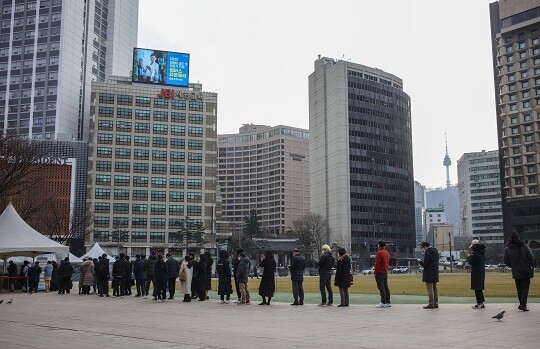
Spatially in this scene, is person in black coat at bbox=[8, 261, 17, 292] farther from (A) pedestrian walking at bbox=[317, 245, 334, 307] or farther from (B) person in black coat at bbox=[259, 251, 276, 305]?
(A) pedestrian walking at bbox=[317, 245, 334, 307]

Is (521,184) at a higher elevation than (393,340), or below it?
higher

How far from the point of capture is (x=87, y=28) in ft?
425

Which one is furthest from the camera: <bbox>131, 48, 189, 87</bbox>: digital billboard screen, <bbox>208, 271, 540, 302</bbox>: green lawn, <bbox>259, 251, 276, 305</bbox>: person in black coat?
<bbox>131, 48, 189, 87</bbox>: digital billboard screen

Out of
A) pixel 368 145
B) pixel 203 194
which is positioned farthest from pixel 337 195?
pixel 203 194

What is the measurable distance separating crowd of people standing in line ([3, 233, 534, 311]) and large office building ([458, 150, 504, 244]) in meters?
175

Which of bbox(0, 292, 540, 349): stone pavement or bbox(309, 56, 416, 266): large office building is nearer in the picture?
bbox(0, 292, 540, 349): stone pavement

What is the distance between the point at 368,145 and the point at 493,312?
13246 cm

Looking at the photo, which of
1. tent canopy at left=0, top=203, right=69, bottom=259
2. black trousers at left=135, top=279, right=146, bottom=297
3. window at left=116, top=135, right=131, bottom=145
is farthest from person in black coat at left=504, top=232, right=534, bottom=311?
window at left=116, top=135, right=131, bottom=145

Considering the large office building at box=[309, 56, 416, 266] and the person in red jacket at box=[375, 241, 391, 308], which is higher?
the large office building at box=[309, 56, 416, 266]

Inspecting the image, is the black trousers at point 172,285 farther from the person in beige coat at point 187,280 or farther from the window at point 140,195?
the window at point 140,195

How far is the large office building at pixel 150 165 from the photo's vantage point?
342ft

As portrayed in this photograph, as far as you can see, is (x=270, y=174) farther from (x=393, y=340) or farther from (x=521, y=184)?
(x=393, y=340)

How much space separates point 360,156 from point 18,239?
4723 inches

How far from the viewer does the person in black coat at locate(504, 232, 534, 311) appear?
45.1 ft
